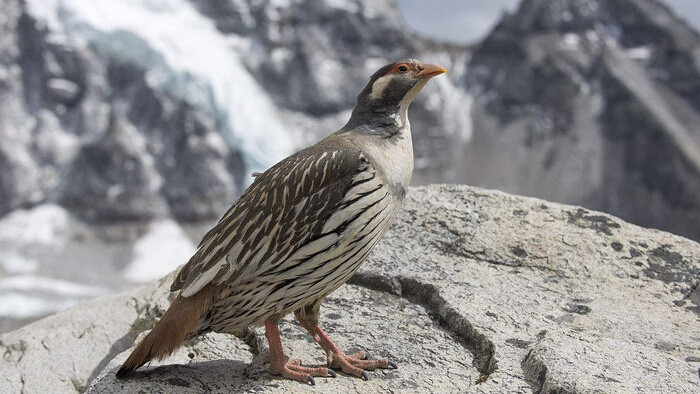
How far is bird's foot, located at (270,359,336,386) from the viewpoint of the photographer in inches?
265

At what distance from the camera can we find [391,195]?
266 inches

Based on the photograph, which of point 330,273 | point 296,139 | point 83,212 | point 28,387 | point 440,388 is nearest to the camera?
point 330,273

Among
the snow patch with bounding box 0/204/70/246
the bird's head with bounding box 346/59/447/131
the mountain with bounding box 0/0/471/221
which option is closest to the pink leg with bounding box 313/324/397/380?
the bird's head with bounding box 346/59/447/131

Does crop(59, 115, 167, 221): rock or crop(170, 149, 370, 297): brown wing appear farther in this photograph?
crop(59, 115, 167, 221): rock

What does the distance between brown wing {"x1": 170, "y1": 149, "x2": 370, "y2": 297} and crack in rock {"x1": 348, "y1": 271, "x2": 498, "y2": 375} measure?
247cm

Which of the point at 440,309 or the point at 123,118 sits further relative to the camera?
the point at 123,118

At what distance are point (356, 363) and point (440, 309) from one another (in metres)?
1.66

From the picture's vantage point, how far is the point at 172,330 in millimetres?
6328

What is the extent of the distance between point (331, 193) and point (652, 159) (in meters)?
163

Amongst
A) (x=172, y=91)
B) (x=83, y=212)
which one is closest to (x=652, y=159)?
(x=172, y=91)

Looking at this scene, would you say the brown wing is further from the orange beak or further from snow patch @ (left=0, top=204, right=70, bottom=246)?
snow patch @ (left=0, top=204, right=70, bottom=246)

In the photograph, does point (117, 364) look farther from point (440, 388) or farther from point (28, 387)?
point (440, 388)

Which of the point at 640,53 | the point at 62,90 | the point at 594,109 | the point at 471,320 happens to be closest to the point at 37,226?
the point at 62,90

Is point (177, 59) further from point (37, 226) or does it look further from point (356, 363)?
point (356, 363)
